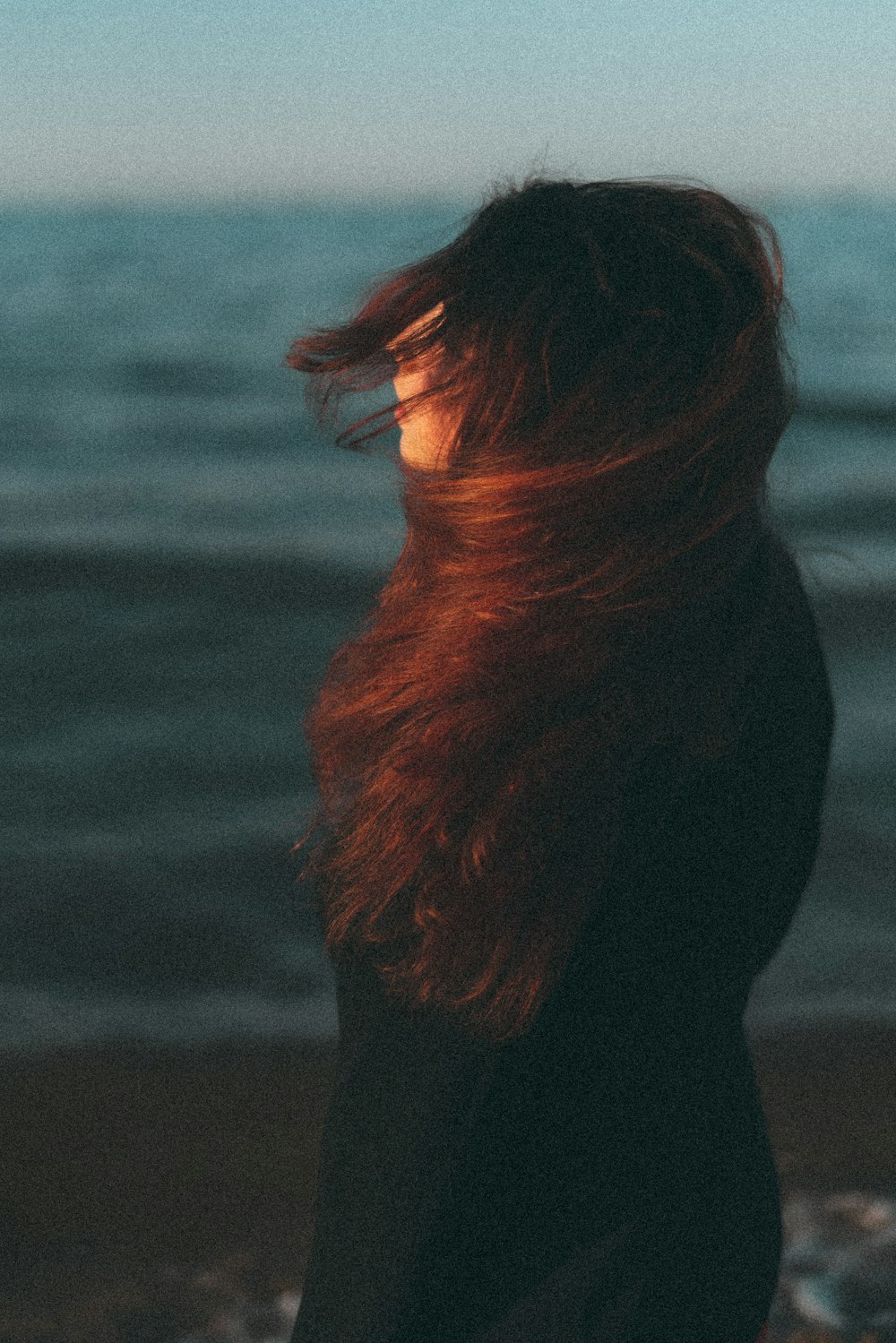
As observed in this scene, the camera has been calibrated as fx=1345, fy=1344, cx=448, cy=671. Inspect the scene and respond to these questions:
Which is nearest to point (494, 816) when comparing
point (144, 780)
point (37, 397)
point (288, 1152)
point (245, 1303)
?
point (245, 1303)

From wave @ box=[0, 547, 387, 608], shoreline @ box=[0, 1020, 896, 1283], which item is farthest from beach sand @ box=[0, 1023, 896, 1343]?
wave @ box=[0, 547, 387, 608]

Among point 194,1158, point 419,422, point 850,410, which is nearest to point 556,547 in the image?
point 419,422

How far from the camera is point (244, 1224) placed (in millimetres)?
3424

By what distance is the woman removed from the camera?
1181 mm

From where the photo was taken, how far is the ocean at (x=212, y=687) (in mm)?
4543

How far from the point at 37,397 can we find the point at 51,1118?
18.5m

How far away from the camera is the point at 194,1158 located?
3.66 m

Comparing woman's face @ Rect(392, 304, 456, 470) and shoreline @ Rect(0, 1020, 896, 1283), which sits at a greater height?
woman's face @ Rect(392, 304, 456, 470)

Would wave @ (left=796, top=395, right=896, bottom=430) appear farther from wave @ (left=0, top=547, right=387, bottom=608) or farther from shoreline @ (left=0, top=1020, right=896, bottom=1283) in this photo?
shoreline @ (left=0, top=1020, right=896, bottom=1283)

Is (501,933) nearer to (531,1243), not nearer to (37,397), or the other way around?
(531,1243)

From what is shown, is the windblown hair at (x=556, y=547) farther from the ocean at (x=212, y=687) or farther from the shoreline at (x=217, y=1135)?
the shoreline at (x=217, y=1135)

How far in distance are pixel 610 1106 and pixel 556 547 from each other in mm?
525

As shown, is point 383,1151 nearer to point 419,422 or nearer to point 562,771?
point 562,771

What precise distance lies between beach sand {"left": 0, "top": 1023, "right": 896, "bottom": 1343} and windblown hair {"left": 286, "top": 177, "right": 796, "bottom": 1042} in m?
2.29
